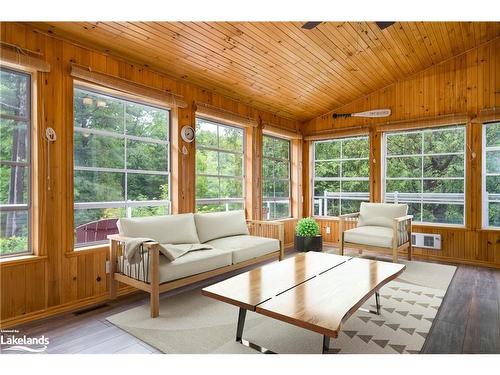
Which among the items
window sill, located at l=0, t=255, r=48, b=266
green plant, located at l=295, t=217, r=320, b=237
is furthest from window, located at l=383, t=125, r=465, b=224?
window sill, located at l=0, t=255, r=48, b=266

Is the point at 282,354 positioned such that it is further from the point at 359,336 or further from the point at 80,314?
the point at 80,314

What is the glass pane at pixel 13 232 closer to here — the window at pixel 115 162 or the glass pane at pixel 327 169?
the window at pixel 115 162

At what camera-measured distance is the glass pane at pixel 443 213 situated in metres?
4.53

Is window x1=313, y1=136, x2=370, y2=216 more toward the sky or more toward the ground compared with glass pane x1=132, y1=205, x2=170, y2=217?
more toward the sky

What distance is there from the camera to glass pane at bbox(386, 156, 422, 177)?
4.88 metres

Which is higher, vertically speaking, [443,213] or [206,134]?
[206,134]

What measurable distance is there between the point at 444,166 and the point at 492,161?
0.57m

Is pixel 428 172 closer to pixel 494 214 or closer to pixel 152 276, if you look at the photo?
pixel 494 214

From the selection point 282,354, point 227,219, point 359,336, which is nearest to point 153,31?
point 227,219

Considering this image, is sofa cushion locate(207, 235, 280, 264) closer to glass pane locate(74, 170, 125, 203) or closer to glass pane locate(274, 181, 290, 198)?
glass pane locate(74, 170, 125, 203)

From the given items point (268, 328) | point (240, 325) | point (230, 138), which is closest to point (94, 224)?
point (240, 325)

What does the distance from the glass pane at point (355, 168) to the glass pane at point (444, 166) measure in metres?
0.90

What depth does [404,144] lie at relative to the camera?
4.99 m

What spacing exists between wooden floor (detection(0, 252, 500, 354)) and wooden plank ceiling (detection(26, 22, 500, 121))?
2389mm
